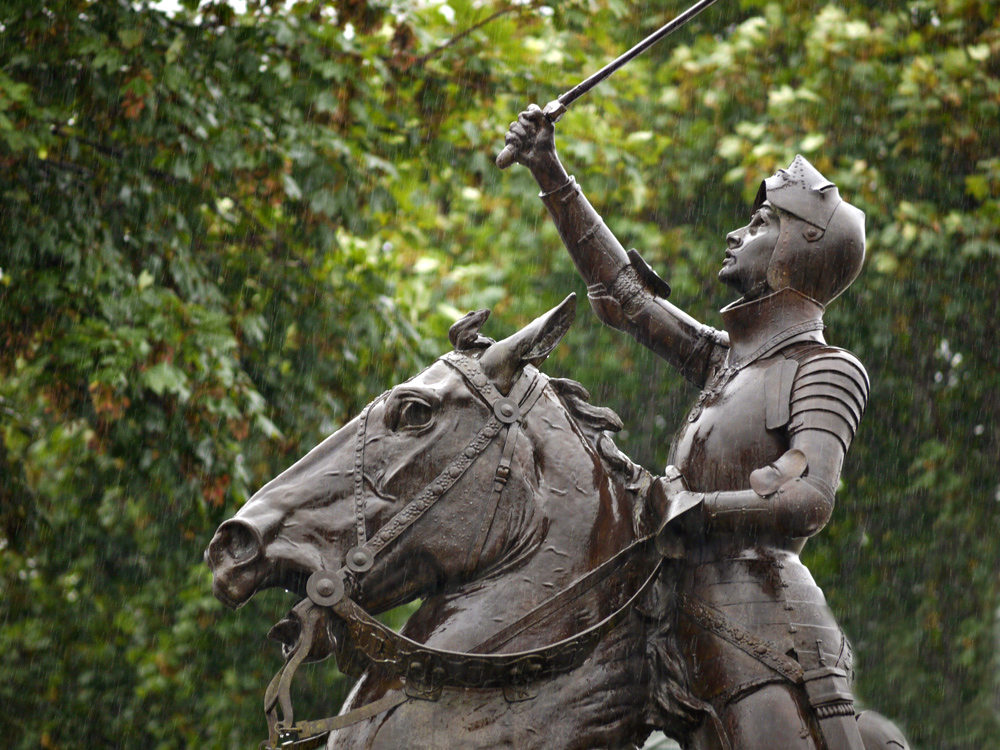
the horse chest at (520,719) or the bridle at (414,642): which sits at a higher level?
the bridle at (414,642)

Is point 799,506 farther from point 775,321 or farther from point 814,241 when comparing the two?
point 814,241

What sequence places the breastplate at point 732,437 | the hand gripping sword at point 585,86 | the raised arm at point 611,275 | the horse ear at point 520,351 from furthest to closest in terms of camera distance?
the raised arm at point 611,275 → the hand gripping sword at point 585,86 → the breastplate at point 732,437 → the horse ear at point 520,351

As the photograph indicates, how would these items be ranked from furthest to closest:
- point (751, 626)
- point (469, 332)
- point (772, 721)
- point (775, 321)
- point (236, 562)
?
point (775, 321)
point (469, 332)
point (751, 626)
point (772, 721)
point (236, 562)

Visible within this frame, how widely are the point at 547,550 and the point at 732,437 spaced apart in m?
0.57

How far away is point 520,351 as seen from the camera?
316 cm

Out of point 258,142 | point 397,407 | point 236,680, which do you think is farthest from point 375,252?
point 397,407

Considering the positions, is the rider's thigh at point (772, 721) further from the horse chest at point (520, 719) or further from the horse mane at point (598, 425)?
the horse mane at point (598, 425)

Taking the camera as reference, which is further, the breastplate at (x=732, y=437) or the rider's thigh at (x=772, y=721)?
the breastplate at (x=732, y=437)

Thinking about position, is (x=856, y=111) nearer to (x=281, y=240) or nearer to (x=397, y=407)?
(x=281, y=240)

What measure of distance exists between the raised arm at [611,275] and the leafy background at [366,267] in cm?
342

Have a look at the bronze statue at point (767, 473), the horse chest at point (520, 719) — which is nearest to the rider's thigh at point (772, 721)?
the bronze statue at point (767, 473)

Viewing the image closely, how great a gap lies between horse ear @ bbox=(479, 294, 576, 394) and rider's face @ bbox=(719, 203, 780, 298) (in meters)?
0.57

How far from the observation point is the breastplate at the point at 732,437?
3.26m

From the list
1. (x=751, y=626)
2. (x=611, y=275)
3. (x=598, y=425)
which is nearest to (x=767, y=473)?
(x=751, y=626)
